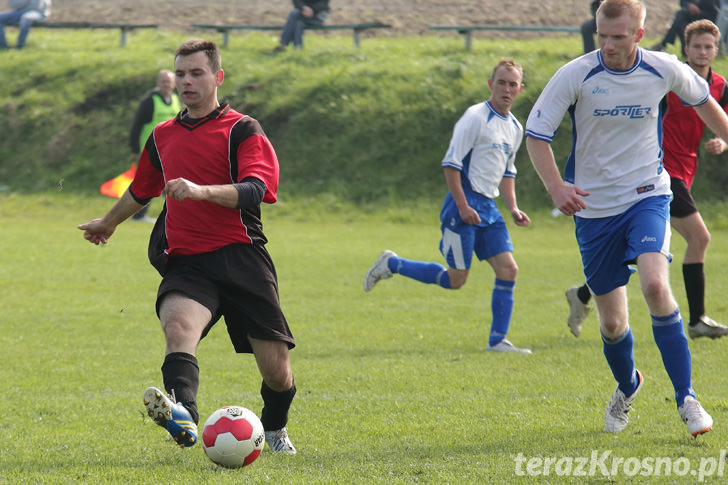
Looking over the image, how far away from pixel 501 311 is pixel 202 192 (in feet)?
14.2

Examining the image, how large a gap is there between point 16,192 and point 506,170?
1525 cm

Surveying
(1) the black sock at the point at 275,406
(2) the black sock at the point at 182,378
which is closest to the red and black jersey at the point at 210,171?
(2) the black sock at the point at 182,378

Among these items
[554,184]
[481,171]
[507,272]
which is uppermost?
[554,184]

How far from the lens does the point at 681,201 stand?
7.48 metres

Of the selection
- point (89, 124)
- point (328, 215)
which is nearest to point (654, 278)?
point (328, 215)

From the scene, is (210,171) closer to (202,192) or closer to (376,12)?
(202,192)

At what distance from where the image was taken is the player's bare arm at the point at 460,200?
7.77 metres

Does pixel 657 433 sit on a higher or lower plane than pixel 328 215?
higher

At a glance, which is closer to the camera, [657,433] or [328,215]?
[657,433]

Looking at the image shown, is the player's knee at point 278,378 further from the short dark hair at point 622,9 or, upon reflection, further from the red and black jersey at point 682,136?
the red and black jersey at point 682,136

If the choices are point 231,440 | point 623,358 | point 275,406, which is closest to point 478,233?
point 623,358

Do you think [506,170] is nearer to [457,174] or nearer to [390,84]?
[457,174]

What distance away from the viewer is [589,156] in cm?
518

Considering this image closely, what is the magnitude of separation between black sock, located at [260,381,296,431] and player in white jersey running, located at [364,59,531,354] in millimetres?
3300
